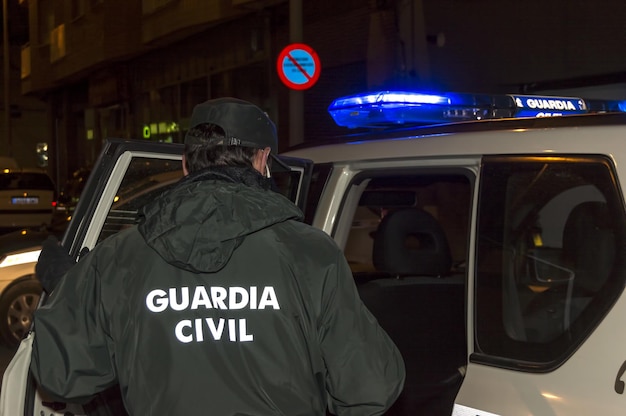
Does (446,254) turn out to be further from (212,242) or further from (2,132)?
(2,132)

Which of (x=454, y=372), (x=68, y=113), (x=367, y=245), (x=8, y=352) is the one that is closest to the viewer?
(x=454, y=372)

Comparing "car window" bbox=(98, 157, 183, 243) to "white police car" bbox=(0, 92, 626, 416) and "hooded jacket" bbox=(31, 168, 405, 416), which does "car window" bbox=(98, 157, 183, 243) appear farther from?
"hooded jacket" bbox=(31, 168, 405, 416)

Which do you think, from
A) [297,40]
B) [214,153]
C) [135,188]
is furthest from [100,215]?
[297,40]

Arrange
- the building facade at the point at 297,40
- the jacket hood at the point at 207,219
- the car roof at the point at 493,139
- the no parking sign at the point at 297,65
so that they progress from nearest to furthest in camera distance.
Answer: the jacket hood at the point at 207,219
the car roof at the point at 493,139
the no parking sign at the point at 297,65
the building facade at the point at 297,40

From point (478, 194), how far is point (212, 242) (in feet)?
3.01

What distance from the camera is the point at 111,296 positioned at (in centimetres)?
194

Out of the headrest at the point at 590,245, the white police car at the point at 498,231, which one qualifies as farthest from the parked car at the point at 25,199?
the headrest at the point at 590,245

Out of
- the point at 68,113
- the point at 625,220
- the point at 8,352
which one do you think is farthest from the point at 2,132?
the point at 625,220

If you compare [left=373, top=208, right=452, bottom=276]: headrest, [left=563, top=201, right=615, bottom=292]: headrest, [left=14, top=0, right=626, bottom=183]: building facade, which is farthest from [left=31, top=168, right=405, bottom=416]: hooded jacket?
[left=14, top=0, right=626, bottom=183]: building facade

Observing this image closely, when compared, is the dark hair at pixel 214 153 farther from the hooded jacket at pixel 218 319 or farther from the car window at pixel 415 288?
the car window at pixel 415 288

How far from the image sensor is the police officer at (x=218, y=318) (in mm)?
1854

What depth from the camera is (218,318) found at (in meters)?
1.86

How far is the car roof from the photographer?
7.00ft

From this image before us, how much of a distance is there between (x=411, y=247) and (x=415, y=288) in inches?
7.4
